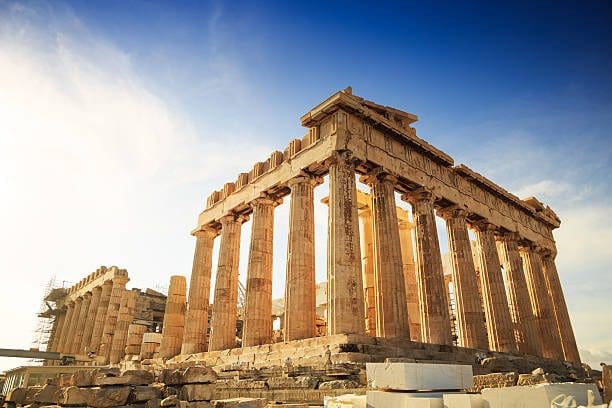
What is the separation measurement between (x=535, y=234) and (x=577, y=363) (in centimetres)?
811

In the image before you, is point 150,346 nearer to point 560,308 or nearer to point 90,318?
point 90,318

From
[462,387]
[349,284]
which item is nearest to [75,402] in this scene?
[462,387]

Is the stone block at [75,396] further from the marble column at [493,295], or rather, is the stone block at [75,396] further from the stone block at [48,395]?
the marble column at [493,295]

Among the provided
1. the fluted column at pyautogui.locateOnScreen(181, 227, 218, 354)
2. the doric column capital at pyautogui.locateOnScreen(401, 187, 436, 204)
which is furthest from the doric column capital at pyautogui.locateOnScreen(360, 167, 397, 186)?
the fluted column at pyautogui.locateOnScreen(181, 227, 218, 354)

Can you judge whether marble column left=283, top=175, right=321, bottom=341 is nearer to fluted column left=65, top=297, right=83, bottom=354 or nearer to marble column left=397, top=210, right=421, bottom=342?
marble column left=397, top=210, right=421, bottom=342

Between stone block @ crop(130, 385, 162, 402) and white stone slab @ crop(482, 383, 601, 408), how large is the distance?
6301 millimetres

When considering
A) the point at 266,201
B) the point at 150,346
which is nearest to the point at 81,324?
the point at 150,346

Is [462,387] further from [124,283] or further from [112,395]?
[124,283]

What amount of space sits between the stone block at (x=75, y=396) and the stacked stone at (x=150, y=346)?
19287mm

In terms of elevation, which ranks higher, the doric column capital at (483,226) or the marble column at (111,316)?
the doric column capital at (483,226)

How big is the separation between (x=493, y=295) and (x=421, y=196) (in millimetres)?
A: 6777

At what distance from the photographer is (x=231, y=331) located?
21578mm

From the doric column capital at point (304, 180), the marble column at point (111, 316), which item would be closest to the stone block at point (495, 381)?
the doric column capital at point (304, 180)

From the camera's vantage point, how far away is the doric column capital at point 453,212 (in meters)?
22.0
